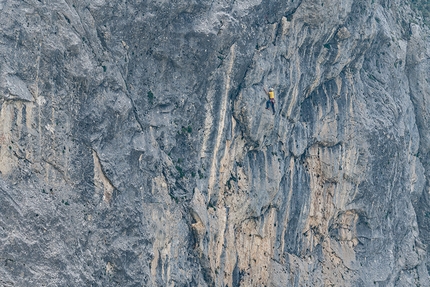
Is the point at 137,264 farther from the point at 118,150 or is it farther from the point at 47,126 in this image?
the point at 47,126

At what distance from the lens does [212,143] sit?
45.5 m

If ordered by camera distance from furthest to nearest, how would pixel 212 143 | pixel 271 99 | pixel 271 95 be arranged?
pixel 271 99 < pixel 271 95 < pixel 212 143

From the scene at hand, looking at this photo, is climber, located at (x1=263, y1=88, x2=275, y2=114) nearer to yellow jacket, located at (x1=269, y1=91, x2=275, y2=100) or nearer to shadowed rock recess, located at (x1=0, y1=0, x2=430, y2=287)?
yellow jacket, located at (x1=269, y1=91, x2=275, y2=100)

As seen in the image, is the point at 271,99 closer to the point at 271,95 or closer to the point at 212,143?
the point at 271,95

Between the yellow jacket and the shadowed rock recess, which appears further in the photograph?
the yellow jacket

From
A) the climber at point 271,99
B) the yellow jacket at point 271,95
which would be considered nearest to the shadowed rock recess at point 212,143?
the climber at point 271,99

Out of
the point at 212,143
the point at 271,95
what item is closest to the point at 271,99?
the point at 271,95

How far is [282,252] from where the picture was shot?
51.8 meters

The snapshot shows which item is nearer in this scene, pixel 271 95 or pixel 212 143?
pixel 212 143

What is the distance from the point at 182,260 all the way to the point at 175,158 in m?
5.13

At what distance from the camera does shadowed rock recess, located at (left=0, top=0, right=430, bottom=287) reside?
1506 inches

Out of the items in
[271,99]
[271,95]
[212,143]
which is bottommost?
[212,143]

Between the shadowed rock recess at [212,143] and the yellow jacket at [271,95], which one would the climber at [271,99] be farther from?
the shadowed rock recess at [212,143]

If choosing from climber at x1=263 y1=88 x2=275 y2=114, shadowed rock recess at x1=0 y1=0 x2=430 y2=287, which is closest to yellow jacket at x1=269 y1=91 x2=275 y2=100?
climber at x1=263 y1=88 x2=275 y2=114
